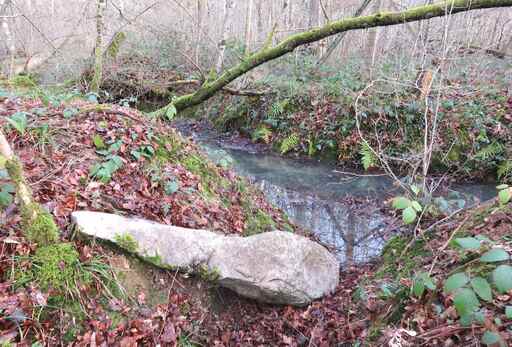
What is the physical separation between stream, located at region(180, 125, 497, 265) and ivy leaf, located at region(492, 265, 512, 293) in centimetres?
233

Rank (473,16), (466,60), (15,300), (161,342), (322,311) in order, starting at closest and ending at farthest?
(15,300) → (161,342) → (322,311) → (473,16) → (466,60)

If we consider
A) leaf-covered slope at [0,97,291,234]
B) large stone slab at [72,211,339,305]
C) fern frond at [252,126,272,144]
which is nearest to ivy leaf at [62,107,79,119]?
leaf-covered slope at [0,97,291,234]

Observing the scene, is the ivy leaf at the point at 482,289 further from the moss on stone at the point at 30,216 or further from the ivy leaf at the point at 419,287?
the moss on stone at the point at 30,216

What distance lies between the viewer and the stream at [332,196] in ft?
17.8

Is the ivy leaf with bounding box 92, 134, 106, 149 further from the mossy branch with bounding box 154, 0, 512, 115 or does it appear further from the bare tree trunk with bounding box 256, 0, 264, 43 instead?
the bare tree trunk with bounding box 256, 0, 264, 43

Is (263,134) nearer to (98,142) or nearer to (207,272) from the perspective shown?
(98,142)

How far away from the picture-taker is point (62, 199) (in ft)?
9.46

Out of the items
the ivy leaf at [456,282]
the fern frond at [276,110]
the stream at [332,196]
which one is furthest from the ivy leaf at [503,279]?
the fern frond at [276,110]

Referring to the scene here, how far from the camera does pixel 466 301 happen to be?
1.69 m

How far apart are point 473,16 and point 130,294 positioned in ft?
35.4

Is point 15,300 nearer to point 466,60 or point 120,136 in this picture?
point 120,136

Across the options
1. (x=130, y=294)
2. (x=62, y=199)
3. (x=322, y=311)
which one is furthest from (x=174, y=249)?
(x=322, y=311)

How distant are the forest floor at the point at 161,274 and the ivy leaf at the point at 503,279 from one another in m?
0.01

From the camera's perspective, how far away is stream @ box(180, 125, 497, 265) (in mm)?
5418
